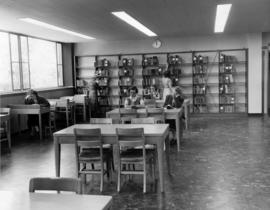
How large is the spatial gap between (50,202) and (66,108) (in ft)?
26.9

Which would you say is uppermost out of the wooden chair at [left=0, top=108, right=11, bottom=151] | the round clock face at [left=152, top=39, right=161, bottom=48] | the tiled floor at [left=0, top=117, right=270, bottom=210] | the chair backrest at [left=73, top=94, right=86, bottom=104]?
the round clock face at [left=152, top=39, right=161, bottom=48]

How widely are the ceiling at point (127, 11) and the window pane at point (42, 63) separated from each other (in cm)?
81

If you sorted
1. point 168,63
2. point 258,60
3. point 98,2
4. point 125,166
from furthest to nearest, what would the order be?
point 168,63, point 258,60, point 98,2, point 125,166

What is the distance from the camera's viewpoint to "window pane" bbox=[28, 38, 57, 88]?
10.6 meters

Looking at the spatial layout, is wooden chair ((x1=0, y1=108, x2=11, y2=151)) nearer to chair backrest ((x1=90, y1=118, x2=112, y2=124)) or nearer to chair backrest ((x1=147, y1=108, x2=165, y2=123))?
chair backrest ((x1=90, y1=118, x2=112, y2=124))

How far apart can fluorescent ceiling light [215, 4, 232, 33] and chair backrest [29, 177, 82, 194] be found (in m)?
5.29

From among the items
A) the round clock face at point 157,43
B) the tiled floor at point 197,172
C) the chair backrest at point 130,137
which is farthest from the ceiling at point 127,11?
the tiled floor at point 197,172

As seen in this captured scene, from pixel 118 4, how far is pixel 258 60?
6970 millimetres

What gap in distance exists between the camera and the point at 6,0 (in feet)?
18.5

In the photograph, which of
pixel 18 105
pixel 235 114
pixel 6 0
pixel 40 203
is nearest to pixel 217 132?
pixel 235 114

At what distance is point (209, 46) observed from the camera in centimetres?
1205

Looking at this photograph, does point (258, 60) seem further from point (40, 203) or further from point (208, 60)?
point (40, 203)

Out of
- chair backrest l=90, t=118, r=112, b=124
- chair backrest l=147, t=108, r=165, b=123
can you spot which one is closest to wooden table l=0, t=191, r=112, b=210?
chair backrest l=90, t=118, r=112, b=124

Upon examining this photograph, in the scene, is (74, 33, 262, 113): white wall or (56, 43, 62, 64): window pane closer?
(74, 33, 262, 113): white wall
